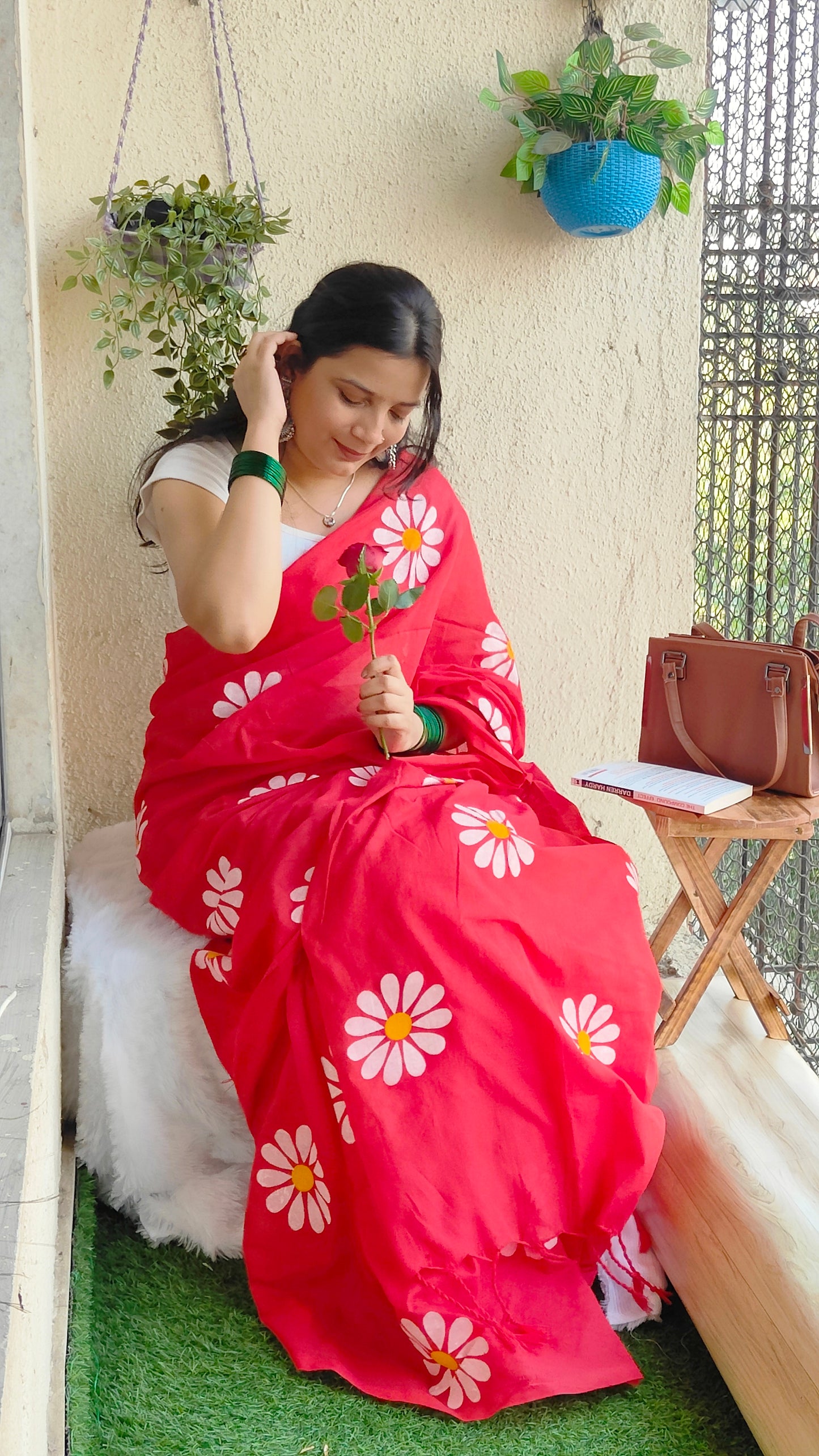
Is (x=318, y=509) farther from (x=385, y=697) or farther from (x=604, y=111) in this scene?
(x=604, y=111)

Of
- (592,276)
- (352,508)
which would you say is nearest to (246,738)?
(352,508)

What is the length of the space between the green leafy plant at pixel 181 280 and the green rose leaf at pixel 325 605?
0.62 m

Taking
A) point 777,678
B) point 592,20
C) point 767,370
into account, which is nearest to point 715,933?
point 777,678

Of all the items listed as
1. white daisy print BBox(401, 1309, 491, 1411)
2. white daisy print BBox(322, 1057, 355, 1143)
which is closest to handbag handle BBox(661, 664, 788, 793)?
white daisy print BBox(322, 1057, 355, 1143)

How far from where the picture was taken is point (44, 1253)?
1150mm

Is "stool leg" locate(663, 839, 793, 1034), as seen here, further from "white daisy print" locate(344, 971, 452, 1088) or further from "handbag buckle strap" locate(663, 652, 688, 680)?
"white daisy print" locate(344, 971, 452, 1088)

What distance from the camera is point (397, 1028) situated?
1.49m

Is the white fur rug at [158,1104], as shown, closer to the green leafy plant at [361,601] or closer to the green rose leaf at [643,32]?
the green leafy plant at [361,601]

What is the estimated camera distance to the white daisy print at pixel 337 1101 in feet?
4.78

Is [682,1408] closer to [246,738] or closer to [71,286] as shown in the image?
[246,738]

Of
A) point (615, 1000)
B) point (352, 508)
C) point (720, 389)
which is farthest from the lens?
point (720, 389)

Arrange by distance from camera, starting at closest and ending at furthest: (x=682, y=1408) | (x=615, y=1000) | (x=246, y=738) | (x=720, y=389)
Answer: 1. (x=682, y=1408)
2. (x=615, y=1000)
3. (x=246, y=738)
4. (x=720, y=389)

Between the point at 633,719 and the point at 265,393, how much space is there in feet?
4.00

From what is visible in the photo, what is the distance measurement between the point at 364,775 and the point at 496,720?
295 millimetres
